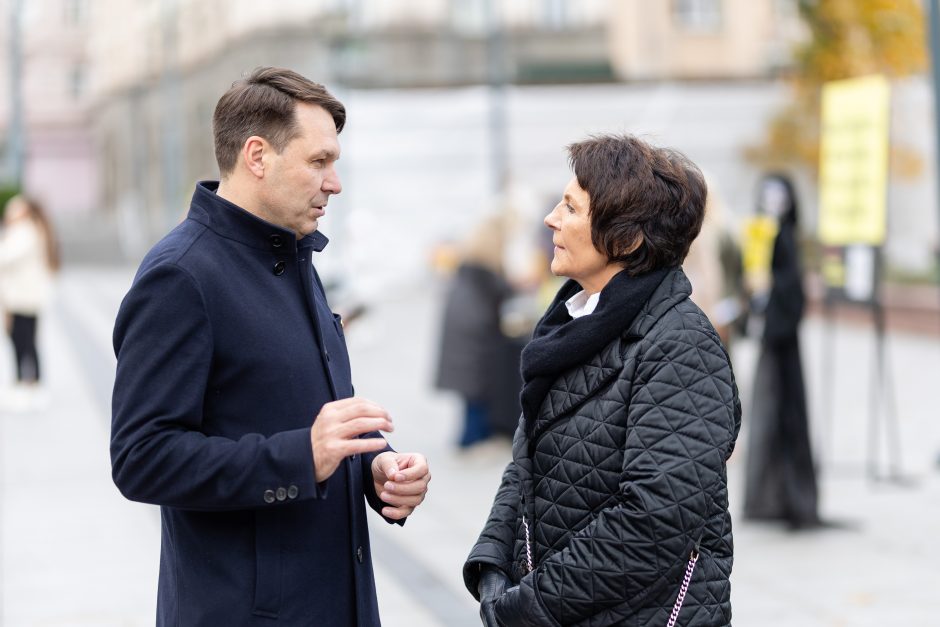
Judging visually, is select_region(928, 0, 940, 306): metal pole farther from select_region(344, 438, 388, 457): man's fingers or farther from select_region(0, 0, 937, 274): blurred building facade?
select_region(0, 0, 937, 274): blurred building facade

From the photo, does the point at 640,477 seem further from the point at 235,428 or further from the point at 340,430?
the point at 235,428

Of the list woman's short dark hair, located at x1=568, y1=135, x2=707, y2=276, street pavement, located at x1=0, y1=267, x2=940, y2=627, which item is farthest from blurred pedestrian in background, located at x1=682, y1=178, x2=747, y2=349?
woman's short dark hair, located at x1=568, y1=135, x2=707, y2=276

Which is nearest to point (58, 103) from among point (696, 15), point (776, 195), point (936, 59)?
point (696, 15)

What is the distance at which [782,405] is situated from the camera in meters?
7.32

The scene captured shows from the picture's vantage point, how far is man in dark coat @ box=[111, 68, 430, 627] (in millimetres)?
2471

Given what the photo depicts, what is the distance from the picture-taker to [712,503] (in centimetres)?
Answer: 255

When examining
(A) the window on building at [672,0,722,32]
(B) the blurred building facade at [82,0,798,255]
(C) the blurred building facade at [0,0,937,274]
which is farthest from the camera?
(A) the window on building at [672,0,722,32]

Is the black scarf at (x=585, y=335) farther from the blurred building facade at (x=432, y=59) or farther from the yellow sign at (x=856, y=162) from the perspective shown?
the blurred building facade at (x=432, y=59)

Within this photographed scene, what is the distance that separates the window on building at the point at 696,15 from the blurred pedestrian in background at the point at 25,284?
25183 millimetres

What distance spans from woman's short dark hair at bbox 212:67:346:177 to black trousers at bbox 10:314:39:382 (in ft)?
33.7

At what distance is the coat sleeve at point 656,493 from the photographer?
245 centimetres

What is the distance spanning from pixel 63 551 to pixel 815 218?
24894 mm

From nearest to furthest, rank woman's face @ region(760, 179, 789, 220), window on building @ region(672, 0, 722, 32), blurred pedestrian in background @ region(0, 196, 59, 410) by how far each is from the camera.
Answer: woman's face @ region(760, 179, 789, 220) < blurred pedestrian in background @ region(0, 196, 59, 410) < window on building @ region(672, 0, 722, 32)

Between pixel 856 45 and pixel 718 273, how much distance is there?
1677 centimetres
